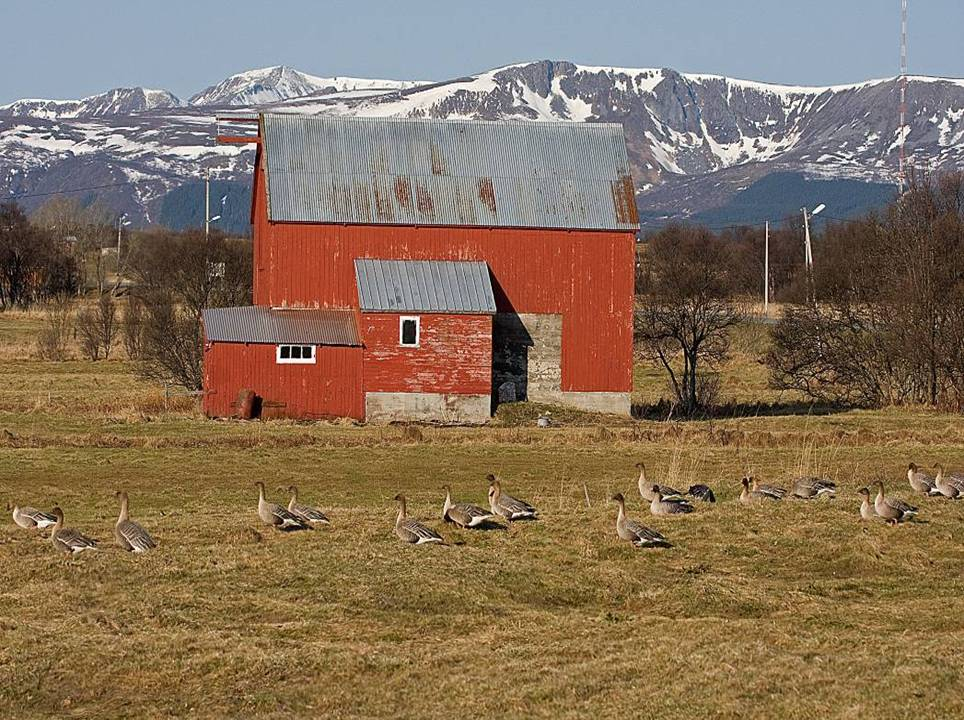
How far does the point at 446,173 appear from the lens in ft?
168

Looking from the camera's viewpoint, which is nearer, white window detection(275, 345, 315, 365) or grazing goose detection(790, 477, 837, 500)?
grazing goose detection(790, 477, 837, 500)

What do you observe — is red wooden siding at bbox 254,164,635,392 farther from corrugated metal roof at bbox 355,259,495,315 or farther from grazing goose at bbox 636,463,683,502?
grazing goose at bbox 636,463,683,502

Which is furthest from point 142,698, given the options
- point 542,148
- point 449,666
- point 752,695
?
point 542,148

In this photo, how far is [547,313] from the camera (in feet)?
164

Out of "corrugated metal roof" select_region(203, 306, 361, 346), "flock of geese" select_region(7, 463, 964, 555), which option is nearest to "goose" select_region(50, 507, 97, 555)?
"flock of geese" select_region(7, 463, 964, 555)

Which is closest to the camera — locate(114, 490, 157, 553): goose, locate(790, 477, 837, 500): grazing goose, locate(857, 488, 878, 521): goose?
locate(114, 490, 157, 553): goose

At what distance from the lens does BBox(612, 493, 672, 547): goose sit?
21094 mm

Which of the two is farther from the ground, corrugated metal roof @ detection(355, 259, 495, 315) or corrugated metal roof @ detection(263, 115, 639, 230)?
corrugated metal roof @ detection(263, 115, 639, 230)

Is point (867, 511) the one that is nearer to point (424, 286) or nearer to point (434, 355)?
point (434, 355)

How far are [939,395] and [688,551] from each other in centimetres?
3359

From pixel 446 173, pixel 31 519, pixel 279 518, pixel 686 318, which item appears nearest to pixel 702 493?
pixel 279 518

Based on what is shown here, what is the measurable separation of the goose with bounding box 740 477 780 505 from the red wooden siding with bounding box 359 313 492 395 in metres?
22.2

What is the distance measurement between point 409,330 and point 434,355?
3.42ft

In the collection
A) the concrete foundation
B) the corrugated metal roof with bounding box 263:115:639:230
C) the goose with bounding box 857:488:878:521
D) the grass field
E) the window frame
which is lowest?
the grass field
